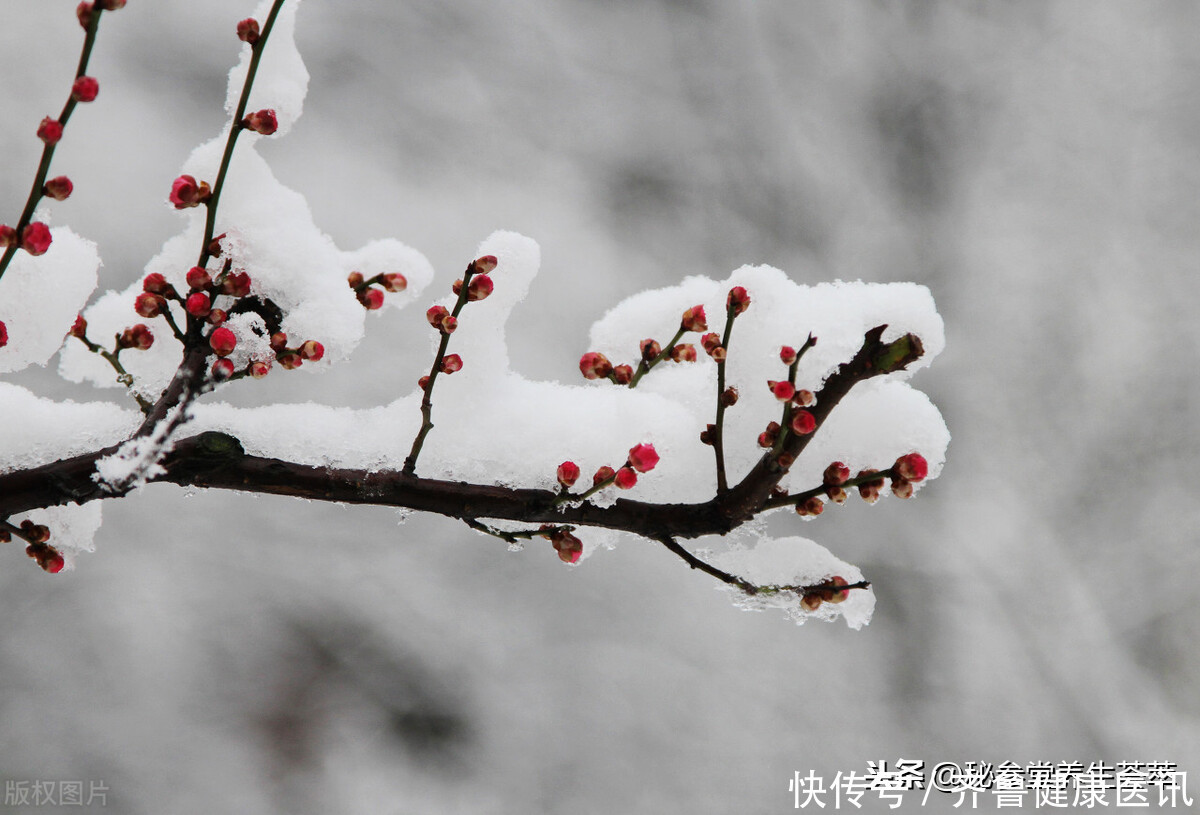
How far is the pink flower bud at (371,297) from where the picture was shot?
4.70 ft

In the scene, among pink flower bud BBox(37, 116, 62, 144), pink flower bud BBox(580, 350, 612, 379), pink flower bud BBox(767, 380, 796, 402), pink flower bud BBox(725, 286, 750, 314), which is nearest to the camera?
pink flower bud BBox(37, 116, 62, 144)

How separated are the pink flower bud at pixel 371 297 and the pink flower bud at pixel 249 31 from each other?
463mm

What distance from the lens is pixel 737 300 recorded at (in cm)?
130

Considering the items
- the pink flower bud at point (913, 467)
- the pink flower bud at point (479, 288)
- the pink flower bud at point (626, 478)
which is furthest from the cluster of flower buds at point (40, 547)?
the pink flower bud at point (913, 467)

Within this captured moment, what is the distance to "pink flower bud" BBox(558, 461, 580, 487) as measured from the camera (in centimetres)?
126

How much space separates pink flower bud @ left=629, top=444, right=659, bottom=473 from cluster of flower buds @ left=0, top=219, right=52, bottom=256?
3.16ft

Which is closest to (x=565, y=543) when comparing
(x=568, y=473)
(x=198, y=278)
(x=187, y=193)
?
(x=568, y=473)

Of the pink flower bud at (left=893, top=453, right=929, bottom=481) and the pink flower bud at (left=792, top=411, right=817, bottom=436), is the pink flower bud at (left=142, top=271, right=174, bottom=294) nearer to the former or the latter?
the pink flower bud at (left=792, top=411, right=817, bottom=436)

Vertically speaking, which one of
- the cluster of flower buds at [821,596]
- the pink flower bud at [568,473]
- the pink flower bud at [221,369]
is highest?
the pink flower bud at [221,369]

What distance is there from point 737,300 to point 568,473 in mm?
442

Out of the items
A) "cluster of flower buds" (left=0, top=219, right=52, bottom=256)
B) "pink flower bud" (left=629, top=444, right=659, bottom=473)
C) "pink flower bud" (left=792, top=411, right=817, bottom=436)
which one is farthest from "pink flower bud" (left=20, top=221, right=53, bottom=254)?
"pink flower bud" (left=792, top=411, right=817, bottom=436)

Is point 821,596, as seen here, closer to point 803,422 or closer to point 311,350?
point 803,422

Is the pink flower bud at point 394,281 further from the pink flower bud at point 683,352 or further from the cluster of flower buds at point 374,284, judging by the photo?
the pink flower bud at point 683,352

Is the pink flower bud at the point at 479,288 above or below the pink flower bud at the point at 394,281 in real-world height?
below
